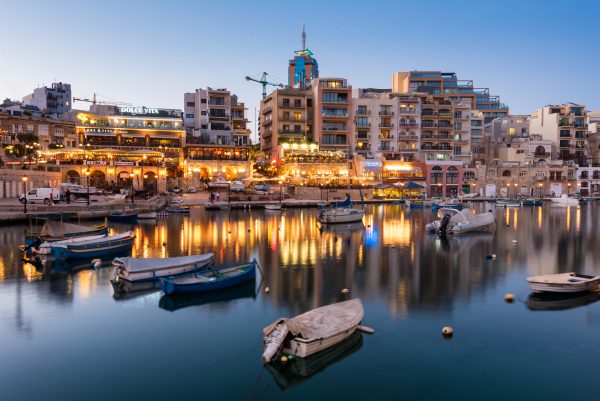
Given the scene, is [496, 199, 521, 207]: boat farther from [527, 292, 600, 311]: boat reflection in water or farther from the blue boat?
[527, 292, 600, 311]: boat reflection in water

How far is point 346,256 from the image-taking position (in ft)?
113

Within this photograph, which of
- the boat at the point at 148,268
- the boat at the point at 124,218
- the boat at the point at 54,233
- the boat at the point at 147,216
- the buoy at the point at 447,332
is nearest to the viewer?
the buoy at the point at 447,332

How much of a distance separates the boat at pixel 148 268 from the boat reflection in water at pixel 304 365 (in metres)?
12.0

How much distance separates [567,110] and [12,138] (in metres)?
128

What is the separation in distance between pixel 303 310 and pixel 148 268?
9.70 metres

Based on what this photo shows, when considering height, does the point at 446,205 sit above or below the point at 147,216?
below

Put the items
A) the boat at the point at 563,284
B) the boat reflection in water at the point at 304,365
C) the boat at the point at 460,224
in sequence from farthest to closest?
the boat at the point at 460,224
the boat at the point at 563,284
the boat reflection in water at the point at 304,365

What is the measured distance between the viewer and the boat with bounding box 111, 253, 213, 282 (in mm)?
25062

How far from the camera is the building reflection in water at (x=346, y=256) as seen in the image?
2434 centimetres

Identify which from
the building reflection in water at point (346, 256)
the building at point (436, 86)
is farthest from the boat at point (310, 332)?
the building at point (436, 86)

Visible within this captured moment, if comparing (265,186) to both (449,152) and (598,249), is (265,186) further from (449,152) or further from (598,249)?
(598,249)

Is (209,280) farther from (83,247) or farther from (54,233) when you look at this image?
(54,233)

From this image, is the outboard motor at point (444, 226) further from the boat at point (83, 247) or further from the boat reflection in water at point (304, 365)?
the boat reflection in water at point (304, 365)

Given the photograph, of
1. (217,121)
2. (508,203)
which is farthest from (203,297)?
(508,203)
